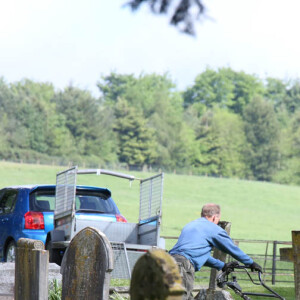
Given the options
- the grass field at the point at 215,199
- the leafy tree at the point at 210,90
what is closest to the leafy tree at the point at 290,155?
the leafy tree at the point at 210,90

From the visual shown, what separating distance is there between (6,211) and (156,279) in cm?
1121

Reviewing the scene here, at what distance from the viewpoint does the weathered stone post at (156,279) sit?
11.3ft

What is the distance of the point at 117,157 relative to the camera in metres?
107

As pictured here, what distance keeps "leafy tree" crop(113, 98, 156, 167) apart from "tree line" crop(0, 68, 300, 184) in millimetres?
140

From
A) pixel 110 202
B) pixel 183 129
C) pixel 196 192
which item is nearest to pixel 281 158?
pixel 183 129

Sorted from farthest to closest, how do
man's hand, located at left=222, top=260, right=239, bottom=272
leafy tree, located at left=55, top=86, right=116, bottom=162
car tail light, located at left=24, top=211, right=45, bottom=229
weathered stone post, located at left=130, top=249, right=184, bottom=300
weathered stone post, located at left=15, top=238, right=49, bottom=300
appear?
leafy tree, located at left=55, top=86, right=116, bottom=162
car tail light, located at left=24, top=211, right=45, bottom=229
man's hand, located at left=222, top=260, right=239, bottom=272
weathered stone post, located at left=15, top=238, right=49, bottom=300
weathered stone post, located at left=130, top=249, right=184, bottom=300

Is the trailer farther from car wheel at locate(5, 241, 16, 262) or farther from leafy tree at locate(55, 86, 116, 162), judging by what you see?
leafy tree at locate(55, 86, 116, 162)

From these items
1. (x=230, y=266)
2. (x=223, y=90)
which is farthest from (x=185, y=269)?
(x=223, y=90)

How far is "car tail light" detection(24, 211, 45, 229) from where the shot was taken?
44.0 ft

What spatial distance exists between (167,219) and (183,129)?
64.8 metres

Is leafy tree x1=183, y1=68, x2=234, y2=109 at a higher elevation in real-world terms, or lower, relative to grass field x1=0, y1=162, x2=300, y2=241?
higher

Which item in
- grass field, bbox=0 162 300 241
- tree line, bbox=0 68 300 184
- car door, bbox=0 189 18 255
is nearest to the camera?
car door, bbox=0 189 18 255

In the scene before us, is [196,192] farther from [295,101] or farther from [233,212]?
[295,101]

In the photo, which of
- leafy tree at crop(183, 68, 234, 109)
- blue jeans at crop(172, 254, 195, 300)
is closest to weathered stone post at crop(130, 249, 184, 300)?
blue jeans at crop(172, 254, 195, 300)
